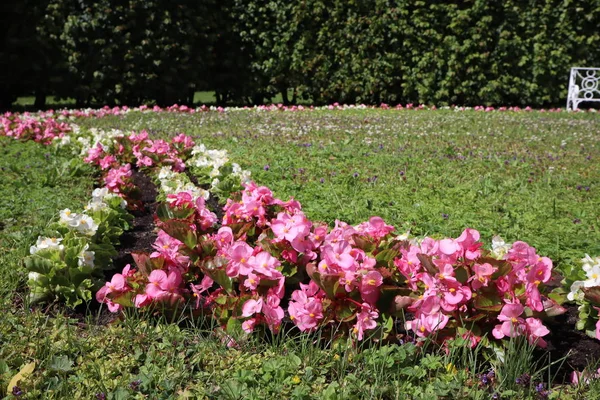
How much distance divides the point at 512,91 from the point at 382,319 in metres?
11.1

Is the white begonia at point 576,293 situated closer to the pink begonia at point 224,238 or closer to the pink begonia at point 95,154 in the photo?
the pink begonia at point 224,238

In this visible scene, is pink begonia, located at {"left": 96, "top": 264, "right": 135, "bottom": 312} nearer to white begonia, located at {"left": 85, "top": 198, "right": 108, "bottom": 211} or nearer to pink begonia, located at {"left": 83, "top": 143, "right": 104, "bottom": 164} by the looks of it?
white begonia, located at {"left": 85, "top": 198, "right": 108, "bottom": 211}

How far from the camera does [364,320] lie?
225 centimetres

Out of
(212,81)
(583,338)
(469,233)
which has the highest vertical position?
(212,81)

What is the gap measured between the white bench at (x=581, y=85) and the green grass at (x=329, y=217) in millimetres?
2762

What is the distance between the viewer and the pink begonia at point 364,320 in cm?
223

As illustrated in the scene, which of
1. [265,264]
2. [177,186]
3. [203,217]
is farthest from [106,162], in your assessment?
[265,264]

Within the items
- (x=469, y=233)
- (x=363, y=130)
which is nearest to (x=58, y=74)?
(x=363, y=130)

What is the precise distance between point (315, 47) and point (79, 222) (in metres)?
10.3

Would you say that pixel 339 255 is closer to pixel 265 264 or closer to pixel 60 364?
pixel 265 264

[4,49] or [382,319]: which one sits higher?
[4,49]

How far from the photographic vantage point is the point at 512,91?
12.3 meters

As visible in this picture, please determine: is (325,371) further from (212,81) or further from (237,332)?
(212,81)

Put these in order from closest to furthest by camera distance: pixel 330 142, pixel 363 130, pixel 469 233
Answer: pixel 469 233 < pixel 330 142 < pixel 363 130
